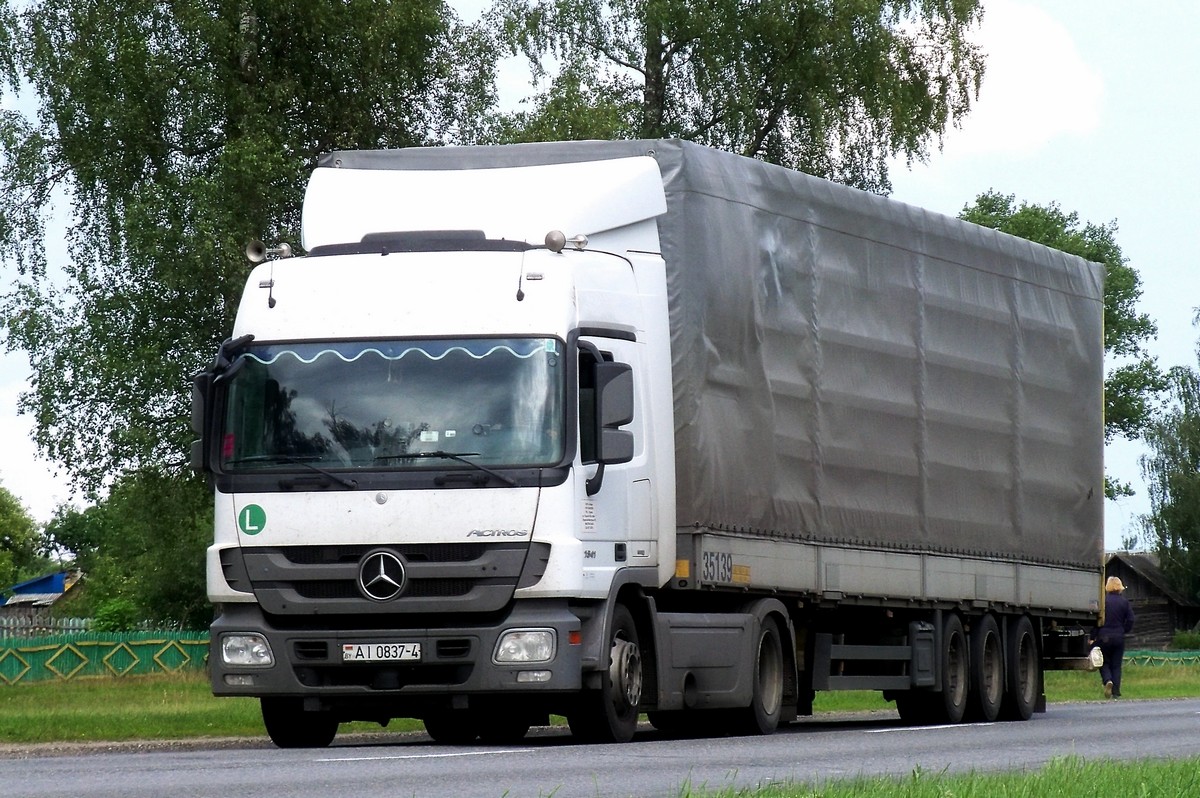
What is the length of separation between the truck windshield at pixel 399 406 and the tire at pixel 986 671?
7483mm

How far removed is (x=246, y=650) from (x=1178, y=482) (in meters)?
72.6

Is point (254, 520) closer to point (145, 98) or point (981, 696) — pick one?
point (981, 696)

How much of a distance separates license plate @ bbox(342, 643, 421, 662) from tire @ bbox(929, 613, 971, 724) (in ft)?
22.6

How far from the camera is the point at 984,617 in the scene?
65.4 ft

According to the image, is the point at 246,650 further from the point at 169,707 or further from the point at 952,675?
the point at 169,707

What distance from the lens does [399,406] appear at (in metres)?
13.7

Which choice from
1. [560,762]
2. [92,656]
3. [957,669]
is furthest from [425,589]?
[92,656]

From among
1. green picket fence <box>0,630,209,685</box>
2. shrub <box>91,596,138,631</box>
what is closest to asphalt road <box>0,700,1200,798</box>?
green picket fence <box>0,630,209,685</box>

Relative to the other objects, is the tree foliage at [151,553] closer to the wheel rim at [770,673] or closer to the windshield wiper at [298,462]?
the wheel rim at [770,673]

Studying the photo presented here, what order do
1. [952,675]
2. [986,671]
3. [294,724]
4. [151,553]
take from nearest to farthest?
[294,724], [952,675], [986,671], [151,553]

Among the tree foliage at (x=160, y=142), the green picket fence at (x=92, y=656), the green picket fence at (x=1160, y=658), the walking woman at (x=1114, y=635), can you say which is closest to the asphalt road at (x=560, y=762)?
the walking woman at (x=1114, y=635)

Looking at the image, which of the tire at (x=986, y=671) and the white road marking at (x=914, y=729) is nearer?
the white road marking at (x=914, y=729)

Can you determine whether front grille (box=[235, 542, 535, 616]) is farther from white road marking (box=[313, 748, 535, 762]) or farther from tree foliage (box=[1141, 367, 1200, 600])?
tree foliage (box=[1141, 367, 1200, 600])

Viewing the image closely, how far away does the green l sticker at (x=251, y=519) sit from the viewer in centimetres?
1380
